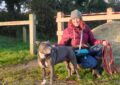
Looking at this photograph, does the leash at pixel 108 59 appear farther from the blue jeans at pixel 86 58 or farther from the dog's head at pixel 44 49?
the dog's head at pixel 44 49

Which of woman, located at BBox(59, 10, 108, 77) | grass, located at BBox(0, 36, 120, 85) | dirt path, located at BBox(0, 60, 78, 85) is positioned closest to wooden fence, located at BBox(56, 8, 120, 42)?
grass, located at BBox(0, 36, 120, 85)

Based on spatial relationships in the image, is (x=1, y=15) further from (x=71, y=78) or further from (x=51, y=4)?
(x=71, y=78)

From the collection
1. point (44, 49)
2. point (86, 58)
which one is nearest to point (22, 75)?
point (86, 58)

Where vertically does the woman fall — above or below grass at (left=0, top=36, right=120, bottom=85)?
above

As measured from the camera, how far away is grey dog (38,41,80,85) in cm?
774

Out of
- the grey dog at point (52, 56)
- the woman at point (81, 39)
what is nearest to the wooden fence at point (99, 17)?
the woman at point (81, 39)

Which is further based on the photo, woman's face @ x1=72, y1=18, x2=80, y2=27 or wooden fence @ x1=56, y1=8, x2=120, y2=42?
wooden fence @ x1=56, y1=8, x2=120, y2=42

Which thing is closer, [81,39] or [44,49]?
[44,49]

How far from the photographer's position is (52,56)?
8.00 metres

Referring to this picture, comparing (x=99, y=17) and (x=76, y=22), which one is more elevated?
(x=76, y=22)

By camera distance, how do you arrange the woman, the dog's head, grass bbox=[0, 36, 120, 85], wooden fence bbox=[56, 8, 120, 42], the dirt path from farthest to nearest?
wooden fence bbox=[56, 8, 120, 42]
the woman
the dirt path
grass bbox=[0, 36, 120, 85]
the dog's head

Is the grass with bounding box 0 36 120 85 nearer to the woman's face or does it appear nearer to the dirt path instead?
the dirt path

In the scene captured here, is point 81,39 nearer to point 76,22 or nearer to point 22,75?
point 76,22

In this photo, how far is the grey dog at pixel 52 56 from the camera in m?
7.74
